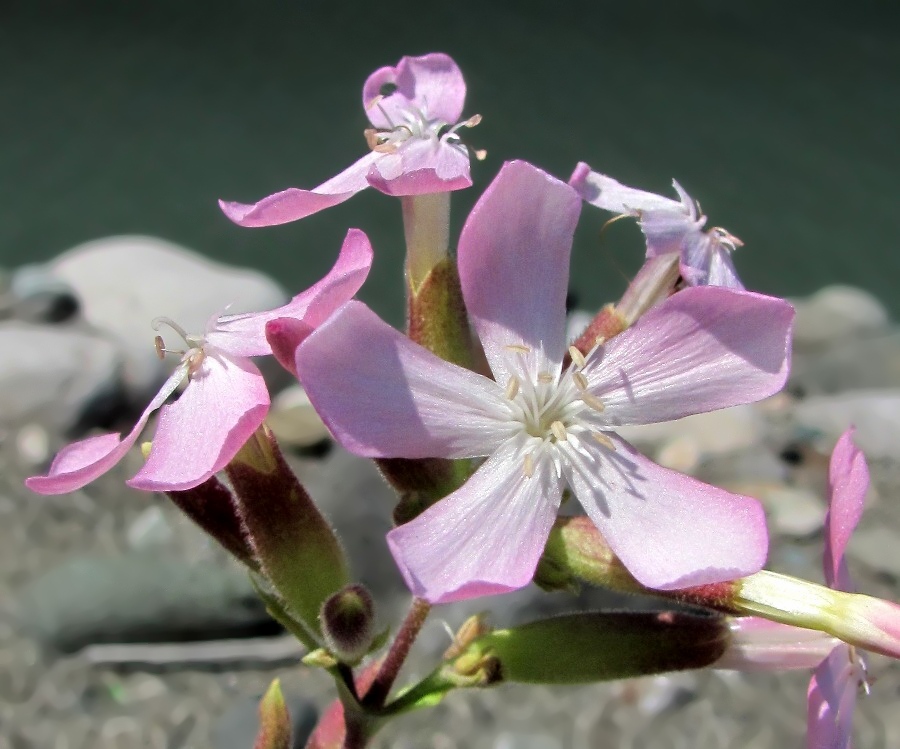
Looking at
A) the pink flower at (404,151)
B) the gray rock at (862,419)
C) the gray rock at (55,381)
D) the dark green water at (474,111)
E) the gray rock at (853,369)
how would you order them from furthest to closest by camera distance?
the dark green water at (474,111) → the gray rock at (853,369) → the gray rock at (862,419) → the gray rock at (55,381) → the pink flower at (404,151)

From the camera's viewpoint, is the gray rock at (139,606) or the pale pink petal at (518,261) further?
the gray rock at (139,606)

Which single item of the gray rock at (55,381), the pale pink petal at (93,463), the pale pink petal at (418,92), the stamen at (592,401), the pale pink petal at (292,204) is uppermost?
the pale pink petal at (418,92)

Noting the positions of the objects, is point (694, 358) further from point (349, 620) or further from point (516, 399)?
point (349, 620)

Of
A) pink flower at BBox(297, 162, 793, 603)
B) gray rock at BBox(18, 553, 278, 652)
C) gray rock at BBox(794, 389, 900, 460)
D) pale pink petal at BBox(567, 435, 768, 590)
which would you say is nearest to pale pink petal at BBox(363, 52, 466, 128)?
pink flower at BBox(297, 162, 793, 603)

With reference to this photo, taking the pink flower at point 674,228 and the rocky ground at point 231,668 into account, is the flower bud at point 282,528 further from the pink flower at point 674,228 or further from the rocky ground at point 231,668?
the rocky ground at point 231,668

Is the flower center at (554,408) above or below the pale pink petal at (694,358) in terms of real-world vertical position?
below

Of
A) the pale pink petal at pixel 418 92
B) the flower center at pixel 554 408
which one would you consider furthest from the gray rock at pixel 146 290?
the flower center at pixel 554 408

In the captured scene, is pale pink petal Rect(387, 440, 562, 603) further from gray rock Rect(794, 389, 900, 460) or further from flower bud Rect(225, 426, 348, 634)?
gray rock Rect(794, 389, 900, 460)
